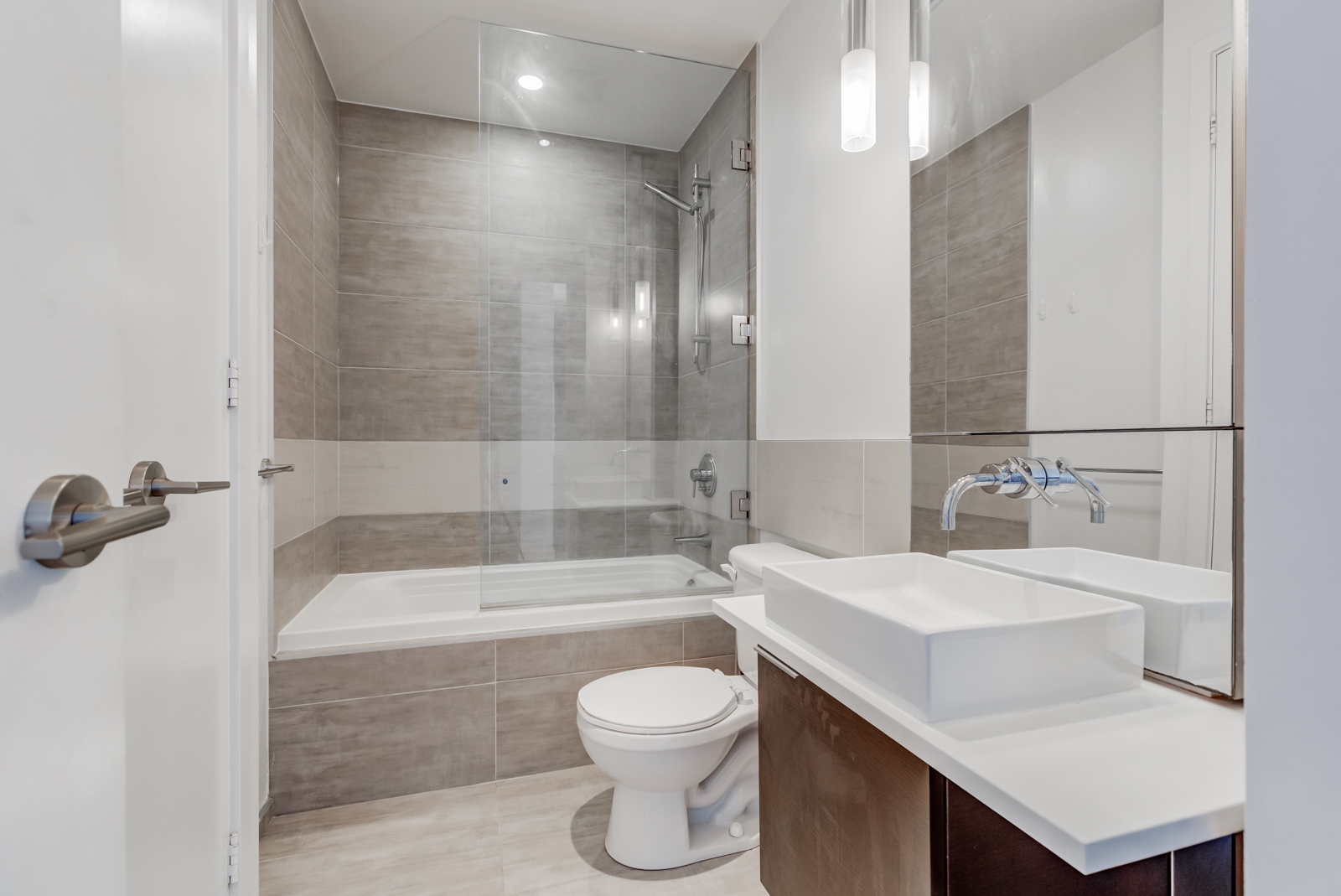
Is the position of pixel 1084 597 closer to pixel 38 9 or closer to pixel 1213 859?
pixel 1213 859

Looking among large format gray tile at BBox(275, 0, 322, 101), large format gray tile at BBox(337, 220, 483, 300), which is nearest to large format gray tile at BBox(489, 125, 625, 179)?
large format gray tile at BBox(337, 220, 483, 300)

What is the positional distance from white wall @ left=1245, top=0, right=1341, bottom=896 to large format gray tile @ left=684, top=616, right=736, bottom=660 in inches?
79.4

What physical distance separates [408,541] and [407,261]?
1.25 meters

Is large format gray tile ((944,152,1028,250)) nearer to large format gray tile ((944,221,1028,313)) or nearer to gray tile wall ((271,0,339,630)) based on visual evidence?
large format gray tile ((944,221,1028,313))

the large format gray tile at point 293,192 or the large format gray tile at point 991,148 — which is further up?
the large format gray tile at point 293,192

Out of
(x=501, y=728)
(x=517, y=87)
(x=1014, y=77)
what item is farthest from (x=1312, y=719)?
(x=517, y=87)

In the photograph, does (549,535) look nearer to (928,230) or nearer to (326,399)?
(326,399)

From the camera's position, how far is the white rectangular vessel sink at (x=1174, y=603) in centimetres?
84

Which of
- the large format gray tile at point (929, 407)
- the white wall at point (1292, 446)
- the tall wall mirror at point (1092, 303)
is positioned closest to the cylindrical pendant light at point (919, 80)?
the tall wall mirror at point (1092, 303)

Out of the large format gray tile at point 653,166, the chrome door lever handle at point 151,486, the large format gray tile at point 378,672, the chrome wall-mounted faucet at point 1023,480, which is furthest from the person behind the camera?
the large format gray tile at point 653,166

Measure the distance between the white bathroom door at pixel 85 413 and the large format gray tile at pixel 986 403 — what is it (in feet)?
4.21

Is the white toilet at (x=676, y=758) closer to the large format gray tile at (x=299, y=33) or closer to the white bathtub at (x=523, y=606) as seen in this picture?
the white bathtub at (x=523, y=606)

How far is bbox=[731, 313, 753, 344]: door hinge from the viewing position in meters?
2.45

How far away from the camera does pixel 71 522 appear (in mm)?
448
